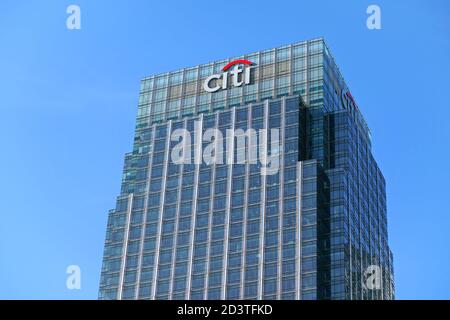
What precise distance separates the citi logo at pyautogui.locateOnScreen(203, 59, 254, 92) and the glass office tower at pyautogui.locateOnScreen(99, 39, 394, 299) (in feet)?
0.94

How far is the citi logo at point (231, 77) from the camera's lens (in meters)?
190

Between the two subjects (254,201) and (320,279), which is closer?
(320,279)

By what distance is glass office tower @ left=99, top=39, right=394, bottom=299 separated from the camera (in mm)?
161500

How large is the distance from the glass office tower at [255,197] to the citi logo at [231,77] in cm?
29

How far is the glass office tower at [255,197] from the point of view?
530ft

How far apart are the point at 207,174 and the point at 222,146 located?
610cm

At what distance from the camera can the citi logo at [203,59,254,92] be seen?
624ft

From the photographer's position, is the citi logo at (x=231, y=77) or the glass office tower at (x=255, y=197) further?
the citi logo at (x=231, y=77)

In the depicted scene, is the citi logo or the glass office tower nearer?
the glass office tower

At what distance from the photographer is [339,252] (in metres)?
163

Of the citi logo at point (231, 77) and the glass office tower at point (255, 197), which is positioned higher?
the citi logo at point (231, 77)

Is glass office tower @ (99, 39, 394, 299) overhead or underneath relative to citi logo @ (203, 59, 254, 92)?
underneath
